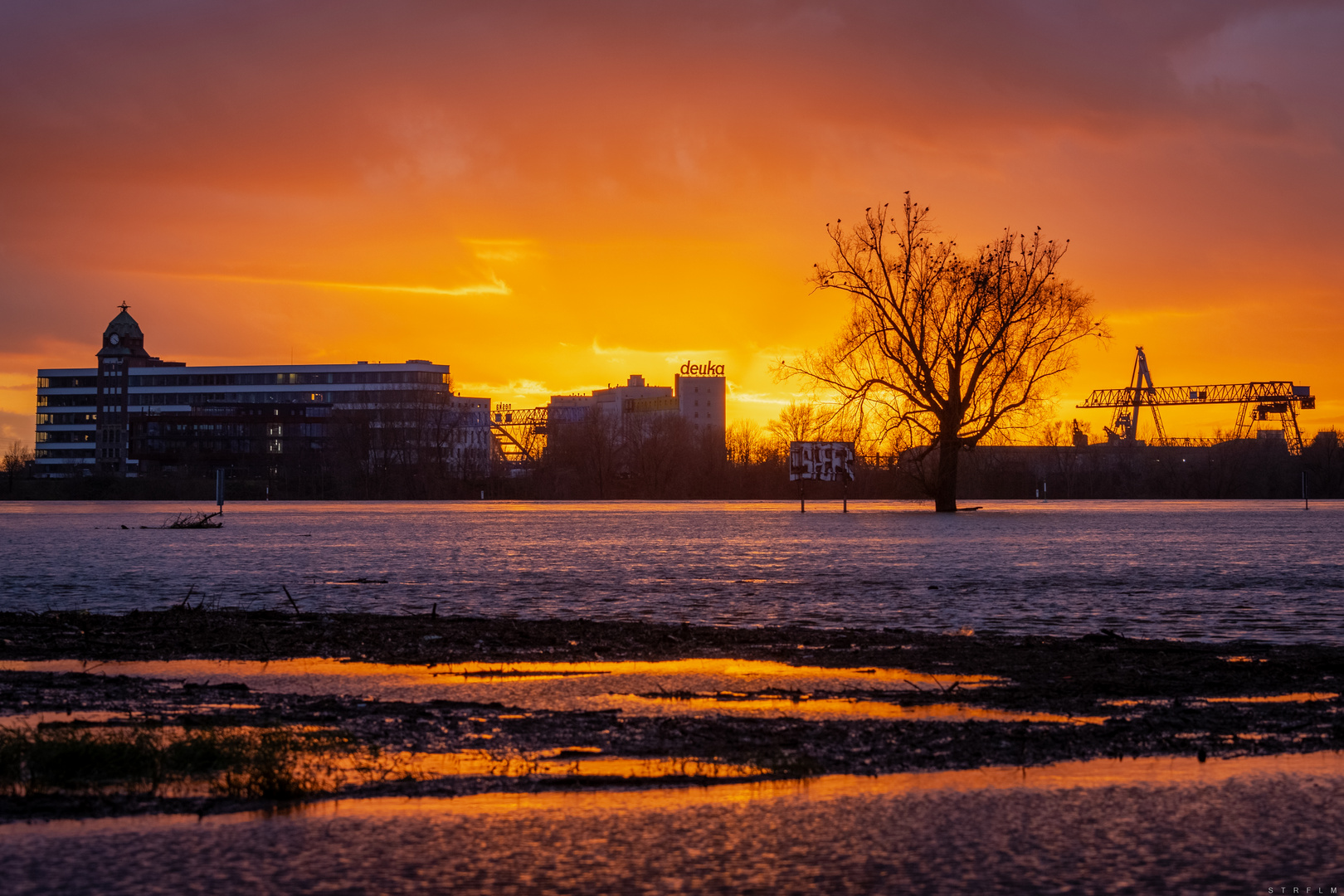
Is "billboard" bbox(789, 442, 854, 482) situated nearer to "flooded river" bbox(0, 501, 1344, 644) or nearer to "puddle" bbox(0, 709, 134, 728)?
"flooded river" bbox(0, 501, 1344, 644)

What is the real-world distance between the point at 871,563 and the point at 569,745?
20358 millimetres

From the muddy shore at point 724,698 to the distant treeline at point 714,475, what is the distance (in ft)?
344

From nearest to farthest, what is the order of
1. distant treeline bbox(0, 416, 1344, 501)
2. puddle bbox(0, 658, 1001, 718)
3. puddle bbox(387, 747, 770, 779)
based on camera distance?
puddle bbox(387, 747, 770, 779), puddle bbox(0, 658, 1001, 718), distant treeline bbox(0, 416, 1344, 501)

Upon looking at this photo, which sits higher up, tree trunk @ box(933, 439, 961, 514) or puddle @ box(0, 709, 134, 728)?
tree trunk @ box(933, 439, 961, 514)

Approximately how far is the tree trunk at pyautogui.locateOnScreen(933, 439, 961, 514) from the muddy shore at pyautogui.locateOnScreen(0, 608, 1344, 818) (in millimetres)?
53400

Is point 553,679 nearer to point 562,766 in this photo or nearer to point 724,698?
point 724,698

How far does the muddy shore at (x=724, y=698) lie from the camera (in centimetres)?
698

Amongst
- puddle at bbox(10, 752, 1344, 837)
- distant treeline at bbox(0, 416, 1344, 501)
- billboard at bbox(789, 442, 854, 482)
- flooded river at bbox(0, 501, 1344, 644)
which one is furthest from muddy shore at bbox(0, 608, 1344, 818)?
distant treeline at bbox(0, 416, 1344, 501)

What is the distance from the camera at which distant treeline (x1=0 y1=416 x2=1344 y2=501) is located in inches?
5123

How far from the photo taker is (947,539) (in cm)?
3834

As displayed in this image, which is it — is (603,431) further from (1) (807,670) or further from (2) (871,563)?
(1) (807,670)

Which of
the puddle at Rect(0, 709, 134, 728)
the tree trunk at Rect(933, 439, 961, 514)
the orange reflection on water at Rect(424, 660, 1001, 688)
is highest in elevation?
the tree trunk at Rect(933, 439, 961, 514)

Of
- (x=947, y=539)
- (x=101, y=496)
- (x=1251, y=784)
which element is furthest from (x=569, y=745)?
(x=101, y=496)

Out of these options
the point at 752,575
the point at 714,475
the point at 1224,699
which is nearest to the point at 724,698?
the point at 1224,699
